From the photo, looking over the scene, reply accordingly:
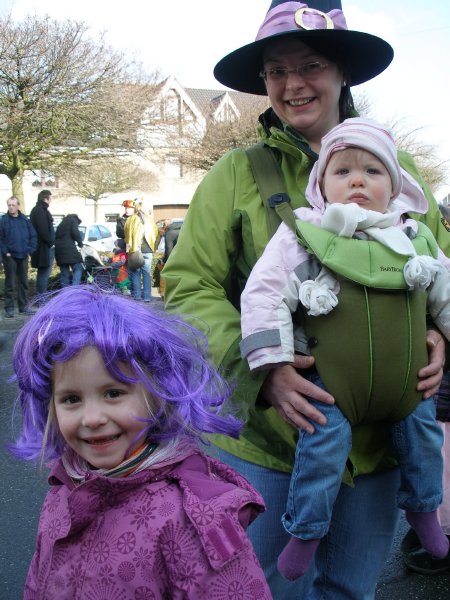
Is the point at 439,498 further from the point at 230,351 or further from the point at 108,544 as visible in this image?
the point at 108,544

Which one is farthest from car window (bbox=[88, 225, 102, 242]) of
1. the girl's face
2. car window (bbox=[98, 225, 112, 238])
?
the girl's face

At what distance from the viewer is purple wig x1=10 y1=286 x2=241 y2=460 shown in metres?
1.41

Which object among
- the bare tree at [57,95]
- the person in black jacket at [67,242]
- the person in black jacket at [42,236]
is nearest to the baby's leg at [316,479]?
the person in black jacket at [42,236]

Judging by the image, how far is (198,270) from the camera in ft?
6.07

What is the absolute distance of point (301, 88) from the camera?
188 centimetres

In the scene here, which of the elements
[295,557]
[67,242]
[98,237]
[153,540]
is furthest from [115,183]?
[153,540]

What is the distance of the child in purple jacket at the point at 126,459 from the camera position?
49.5 inches

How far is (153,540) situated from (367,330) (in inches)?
27.9

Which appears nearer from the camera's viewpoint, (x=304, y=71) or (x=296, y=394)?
(x=296, y=394)

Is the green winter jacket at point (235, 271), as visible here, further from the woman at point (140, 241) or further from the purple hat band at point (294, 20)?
the woman at point (140, 241)

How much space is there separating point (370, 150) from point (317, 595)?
132 cm

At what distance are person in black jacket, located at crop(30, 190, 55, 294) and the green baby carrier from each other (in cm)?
970

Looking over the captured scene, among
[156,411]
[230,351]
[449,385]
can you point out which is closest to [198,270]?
[230,351]

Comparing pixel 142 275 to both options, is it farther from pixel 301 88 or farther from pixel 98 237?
pixel 98 237
